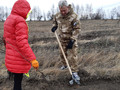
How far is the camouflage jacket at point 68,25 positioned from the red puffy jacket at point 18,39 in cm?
138

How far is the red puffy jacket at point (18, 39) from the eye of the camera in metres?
1.94

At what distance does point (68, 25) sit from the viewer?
335 centimetres

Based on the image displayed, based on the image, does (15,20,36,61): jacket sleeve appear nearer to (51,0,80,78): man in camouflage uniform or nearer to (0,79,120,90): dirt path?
(51,0,80,78): man in camouflage uniform

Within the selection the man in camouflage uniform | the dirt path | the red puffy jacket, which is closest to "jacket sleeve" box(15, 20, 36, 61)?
the red puffy jacket

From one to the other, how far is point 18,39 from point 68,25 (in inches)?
66.9

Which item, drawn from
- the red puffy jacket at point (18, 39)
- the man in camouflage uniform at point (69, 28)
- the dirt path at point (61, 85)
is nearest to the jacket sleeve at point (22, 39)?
the red puffy jacket at point (18, 39)

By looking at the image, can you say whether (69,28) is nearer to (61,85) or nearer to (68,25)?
(68,25)

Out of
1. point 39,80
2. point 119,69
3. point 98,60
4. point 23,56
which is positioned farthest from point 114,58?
point 23,56

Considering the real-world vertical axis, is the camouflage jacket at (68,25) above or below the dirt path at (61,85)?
above

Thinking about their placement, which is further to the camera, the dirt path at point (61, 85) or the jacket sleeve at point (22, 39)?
the dirt path at point (61, 85)

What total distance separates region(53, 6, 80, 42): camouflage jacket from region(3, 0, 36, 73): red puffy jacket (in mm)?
1380

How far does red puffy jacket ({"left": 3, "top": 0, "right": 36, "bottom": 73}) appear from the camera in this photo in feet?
6.38

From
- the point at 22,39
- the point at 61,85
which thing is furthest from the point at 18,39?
the point at 61,85

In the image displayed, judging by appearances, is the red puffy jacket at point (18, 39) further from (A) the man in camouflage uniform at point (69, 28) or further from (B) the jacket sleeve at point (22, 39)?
(A) the man in camouflage uniform at point (69, 28)
